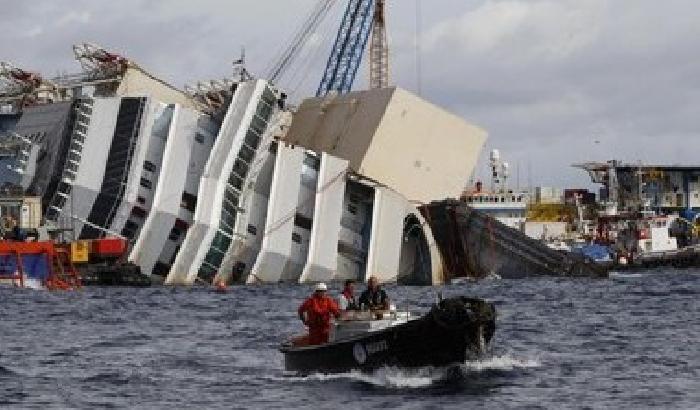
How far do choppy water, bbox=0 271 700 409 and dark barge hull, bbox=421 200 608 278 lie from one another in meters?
28.3

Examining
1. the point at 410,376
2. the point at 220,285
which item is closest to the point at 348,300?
the point at 410,376

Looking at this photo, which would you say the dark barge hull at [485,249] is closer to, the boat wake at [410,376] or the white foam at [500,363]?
the white foam at [500,363]

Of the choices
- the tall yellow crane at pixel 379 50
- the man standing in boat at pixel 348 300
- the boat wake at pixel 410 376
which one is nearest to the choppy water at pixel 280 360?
the boat wake at pixel 410 376

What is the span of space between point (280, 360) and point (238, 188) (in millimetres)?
59222

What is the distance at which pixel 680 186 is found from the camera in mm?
197250

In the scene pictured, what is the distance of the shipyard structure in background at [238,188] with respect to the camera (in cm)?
10800

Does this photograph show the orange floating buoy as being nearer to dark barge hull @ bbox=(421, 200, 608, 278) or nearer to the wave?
dark barge hull @ bbox=(421, 200, 608, 278)

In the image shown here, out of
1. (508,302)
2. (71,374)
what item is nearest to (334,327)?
(71,374)

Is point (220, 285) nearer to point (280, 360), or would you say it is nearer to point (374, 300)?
point (280, 360)

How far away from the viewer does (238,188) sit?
11069cm

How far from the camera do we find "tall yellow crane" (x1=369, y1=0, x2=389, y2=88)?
6363 inches

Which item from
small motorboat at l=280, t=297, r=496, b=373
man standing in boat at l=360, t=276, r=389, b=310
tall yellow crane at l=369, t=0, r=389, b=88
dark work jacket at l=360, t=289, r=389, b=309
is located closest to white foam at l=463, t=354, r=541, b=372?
small motorboat at l=280, t=297, r=496, b=373

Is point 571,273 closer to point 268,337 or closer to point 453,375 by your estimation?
point 268,337

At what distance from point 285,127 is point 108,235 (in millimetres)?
24997
